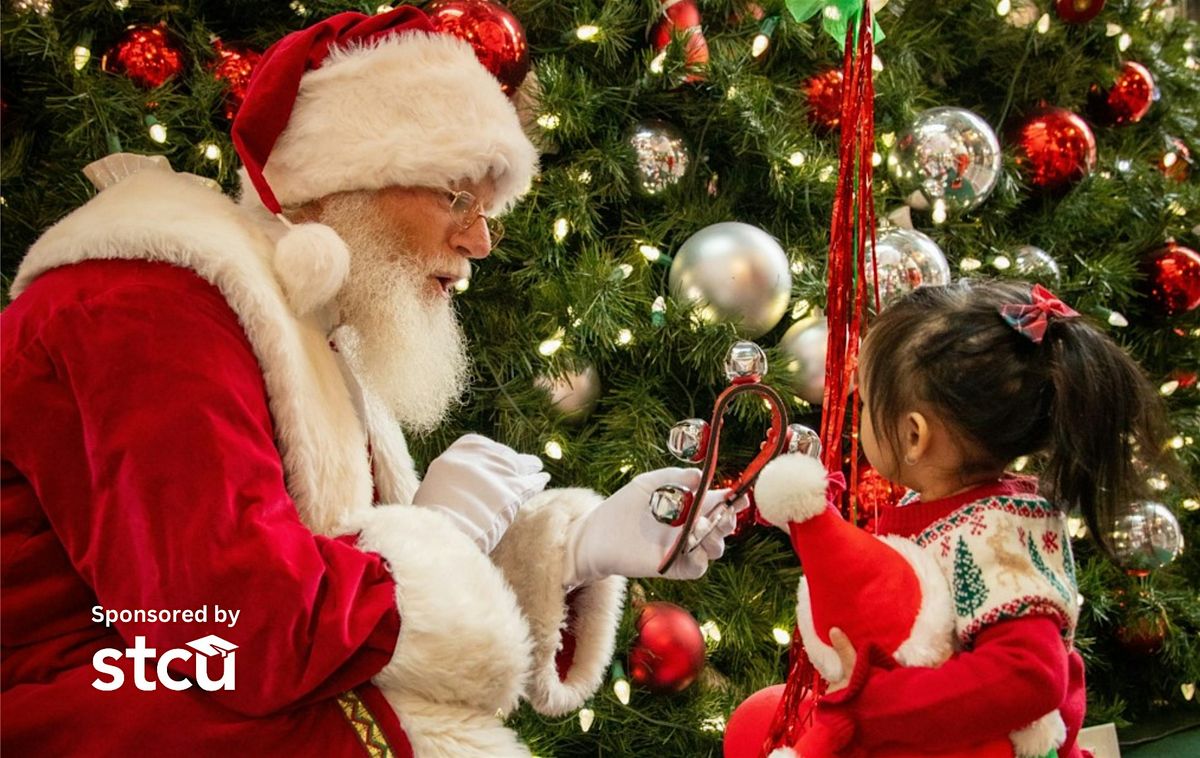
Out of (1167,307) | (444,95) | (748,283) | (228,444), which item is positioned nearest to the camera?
(228,444)

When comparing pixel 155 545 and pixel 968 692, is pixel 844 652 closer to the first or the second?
pixel 968 692

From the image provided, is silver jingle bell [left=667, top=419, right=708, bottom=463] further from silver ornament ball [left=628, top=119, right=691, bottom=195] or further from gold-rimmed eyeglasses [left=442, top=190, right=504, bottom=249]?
silver ornament ball [left=628, top=119, right=691, bottom=195]

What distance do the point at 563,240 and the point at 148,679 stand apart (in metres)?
1.35

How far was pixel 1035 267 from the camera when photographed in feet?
8.81

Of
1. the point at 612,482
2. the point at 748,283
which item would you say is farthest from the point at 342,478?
the point at 748,283

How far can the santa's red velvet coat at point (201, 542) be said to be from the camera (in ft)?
3.75

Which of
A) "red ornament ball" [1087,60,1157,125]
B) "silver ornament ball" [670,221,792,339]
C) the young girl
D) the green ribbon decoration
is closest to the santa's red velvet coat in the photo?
the young girl

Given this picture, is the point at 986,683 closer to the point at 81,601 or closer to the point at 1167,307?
the point at 81,601

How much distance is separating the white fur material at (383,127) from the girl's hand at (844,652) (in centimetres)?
83

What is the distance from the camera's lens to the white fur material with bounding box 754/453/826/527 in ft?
4.21

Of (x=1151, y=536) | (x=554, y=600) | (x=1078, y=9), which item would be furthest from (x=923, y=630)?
(x=1078, y=9)

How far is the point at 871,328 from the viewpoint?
4.95 feet

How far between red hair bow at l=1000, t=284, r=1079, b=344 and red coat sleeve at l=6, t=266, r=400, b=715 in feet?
2.69

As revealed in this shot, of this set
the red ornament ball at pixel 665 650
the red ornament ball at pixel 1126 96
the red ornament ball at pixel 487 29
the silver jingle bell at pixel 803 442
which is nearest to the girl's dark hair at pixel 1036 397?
the silver jingle bell at pixel 803 442
